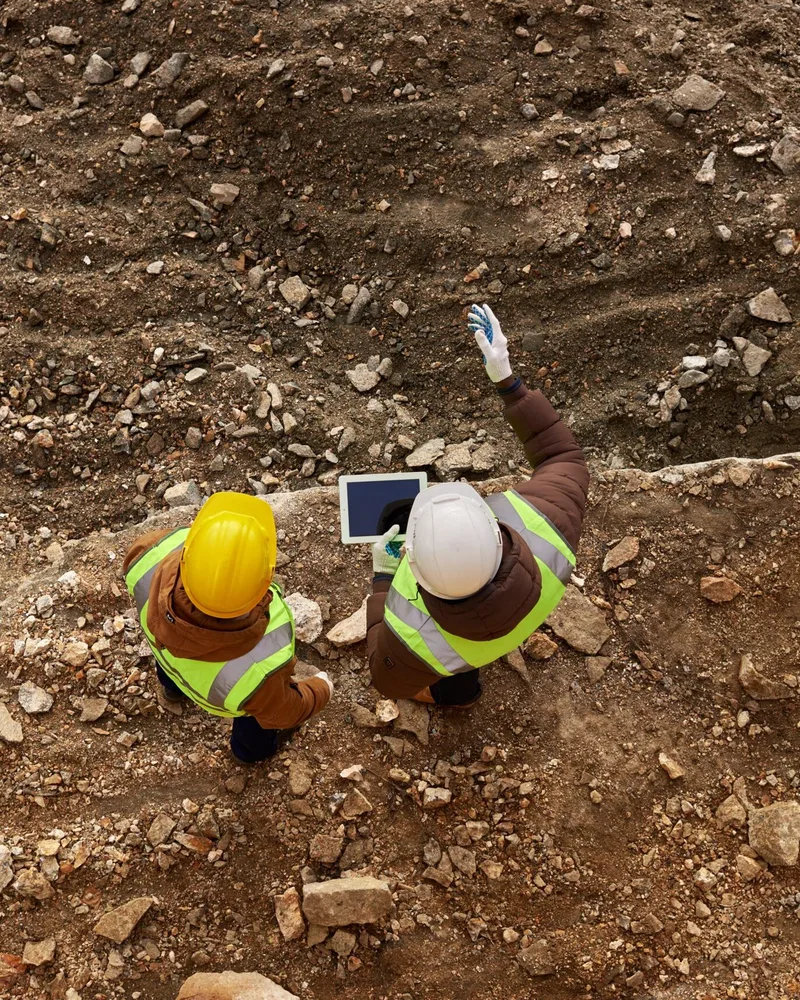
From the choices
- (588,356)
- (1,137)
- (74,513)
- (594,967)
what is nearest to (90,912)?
(594,967)

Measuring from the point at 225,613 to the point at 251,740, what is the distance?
38.5 inches

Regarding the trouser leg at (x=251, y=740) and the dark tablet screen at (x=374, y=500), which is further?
the dark tablet screen at (x=374, y=500)

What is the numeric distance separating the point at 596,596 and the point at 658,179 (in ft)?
9.61

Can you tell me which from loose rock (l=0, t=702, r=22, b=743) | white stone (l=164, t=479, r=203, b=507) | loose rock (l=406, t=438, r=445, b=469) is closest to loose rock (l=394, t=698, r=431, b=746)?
loose rock (l=406, t=438, r=445, b=469)

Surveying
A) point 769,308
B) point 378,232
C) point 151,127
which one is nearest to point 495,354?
point 378,232

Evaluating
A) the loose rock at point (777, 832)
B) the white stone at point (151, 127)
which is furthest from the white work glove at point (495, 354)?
the white stone at point (151, 127)

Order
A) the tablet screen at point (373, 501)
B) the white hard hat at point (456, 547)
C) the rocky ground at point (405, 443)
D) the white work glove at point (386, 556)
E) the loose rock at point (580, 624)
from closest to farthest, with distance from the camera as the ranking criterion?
1. the white hard hat at point (456, 547)
2. the rocky ground at point (405, 443)
3. the white work glove at point (386, 556)
4. the loose rock at point (580, 624)
5. the tablet screen at point (373, 501)

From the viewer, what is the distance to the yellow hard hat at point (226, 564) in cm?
236

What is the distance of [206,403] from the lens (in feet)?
15.4

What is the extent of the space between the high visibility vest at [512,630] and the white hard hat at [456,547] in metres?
0.20

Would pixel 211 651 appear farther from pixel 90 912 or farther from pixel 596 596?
pixel 596 596

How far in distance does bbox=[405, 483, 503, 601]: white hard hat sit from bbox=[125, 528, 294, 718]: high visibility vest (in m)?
0.59

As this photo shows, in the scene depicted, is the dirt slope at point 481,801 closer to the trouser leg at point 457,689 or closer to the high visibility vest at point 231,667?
the trouser leg at point 457,689

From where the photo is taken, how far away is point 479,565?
234 centimetres
